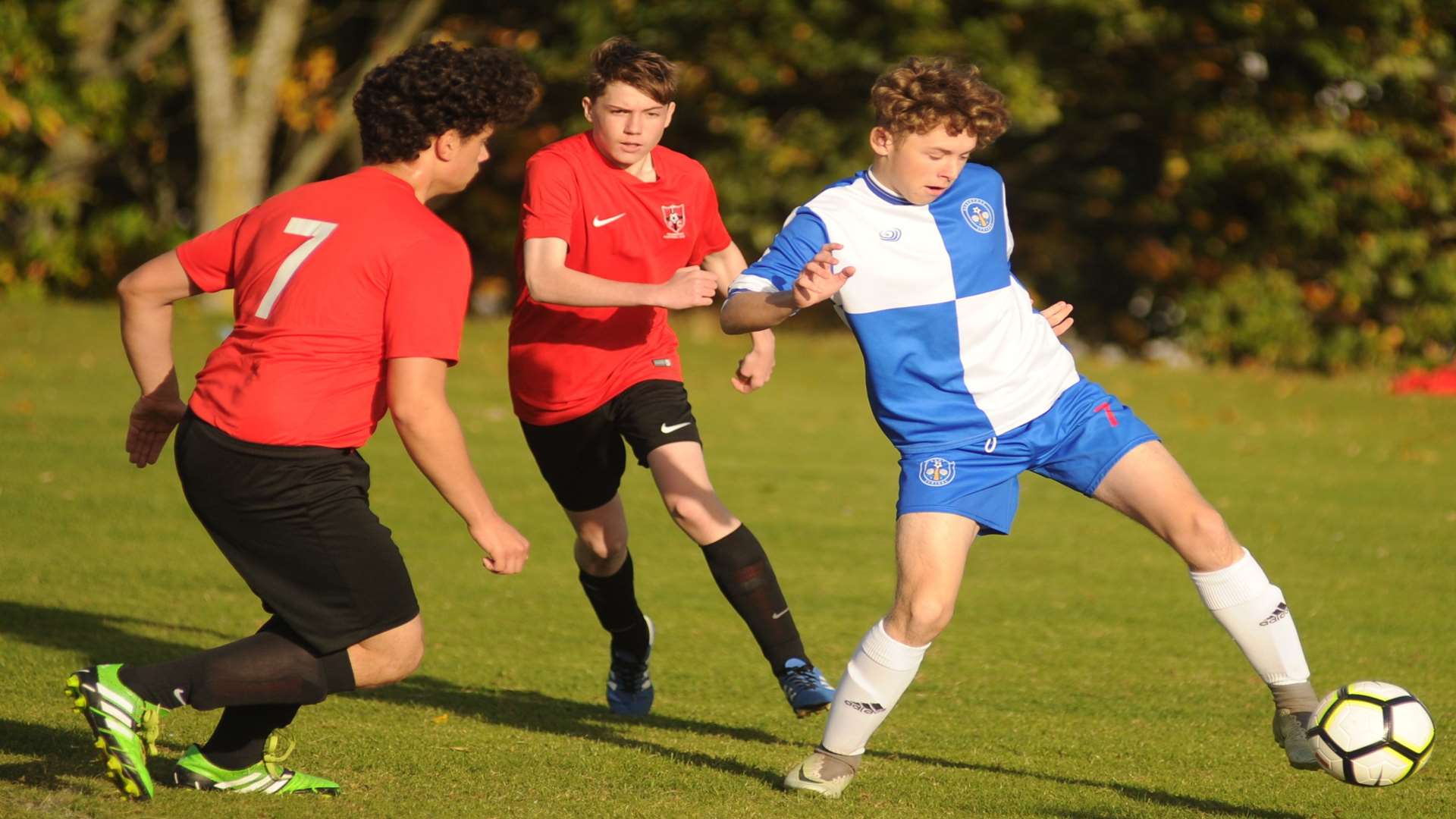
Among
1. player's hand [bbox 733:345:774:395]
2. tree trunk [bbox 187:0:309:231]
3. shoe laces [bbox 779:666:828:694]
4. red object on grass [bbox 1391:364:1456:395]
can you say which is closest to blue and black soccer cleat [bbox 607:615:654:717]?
shoe laces [bbox 779:666:828:694]

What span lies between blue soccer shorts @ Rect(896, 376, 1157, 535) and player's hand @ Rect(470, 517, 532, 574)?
1.13 metres

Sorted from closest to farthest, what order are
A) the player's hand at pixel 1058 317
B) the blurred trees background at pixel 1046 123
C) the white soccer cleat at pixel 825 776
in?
the white soccer cleat at pixel 825 776, the player's hand at pixel 1058 317, the blurred trees background at pixel 1046 123

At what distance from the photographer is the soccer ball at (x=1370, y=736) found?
13.9 ft

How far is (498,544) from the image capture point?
4.08 meters

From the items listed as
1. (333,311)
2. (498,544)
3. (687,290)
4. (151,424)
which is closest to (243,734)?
(151,424)

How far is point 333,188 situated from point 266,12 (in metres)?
16.0

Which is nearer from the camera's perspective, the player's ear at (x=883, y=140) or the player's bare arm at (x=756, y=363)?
the player's ear at (x=883, y=140)

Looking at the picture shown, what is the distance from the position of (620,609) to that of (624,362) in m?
0.92

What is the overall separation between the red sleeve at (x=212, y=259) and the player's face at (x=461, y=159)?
1.81ft

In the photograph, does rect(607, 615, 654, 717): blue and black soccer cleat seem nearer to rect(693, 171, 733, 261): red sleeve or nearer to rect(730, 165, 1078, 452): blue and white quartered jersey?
rect(693, 171, 733, 261): red sleeve

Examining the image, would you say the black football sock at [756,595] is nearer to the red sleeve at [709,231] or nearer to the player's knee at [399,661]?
the red sleeve at [709,231]

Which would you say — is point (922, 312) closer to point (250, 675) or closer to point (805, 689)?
point (805, 689)

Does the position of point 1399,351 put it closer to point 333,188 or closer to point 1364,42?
point 1364,42

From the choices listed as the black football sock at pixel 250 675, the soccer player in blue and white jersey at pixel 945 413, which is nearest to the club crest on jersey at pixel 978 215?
the soccer player in blue and white jersey at pixel 945 413
